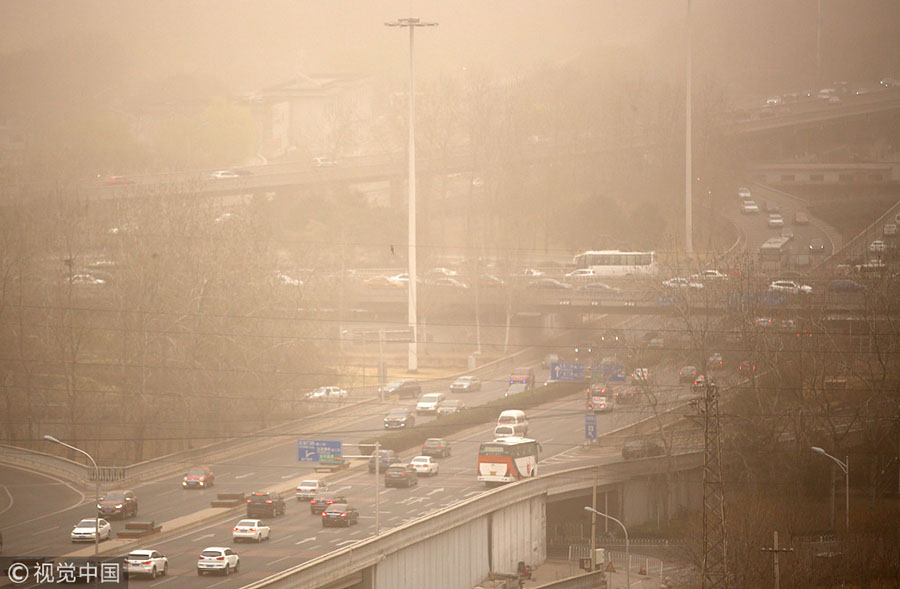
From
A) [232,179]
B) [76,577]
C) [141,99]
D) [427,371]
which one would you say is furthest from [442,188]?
[76,577]

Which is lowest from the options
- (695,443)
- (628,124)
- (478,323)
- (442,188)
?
(695,443)

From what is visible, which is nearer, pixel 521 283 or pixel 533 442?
pixel 533 442

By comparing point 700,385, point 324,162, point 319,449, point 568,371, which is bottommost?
point 319,449

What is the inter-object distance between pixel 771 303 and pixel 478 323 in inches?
444

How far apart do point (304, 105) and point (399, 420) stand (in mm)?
54546

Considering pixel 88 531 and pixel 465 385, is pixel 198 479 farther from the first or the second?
pixel 465 385

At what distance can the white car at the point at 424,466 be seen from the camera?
27859 mm

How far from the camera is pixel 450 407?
34.0m

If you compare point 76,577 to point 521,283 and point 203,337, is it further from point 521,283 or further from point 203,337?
point 521,283

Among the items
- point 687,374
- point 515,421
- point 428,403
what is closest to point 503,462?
point 515,421

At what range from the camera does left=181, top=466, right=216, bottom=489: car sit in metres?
27.0

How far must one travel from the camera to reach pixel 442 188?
59750 millimetres

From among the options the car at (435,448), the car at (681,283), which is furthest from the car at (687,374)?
the car at (435,448)

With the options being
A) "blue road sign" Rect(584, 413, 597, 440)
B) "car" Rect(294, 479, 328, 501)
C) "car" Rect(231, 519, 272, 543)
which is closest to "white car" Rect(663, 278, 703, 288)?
"blue road sign" Rect(584, 413, 597, 440)
